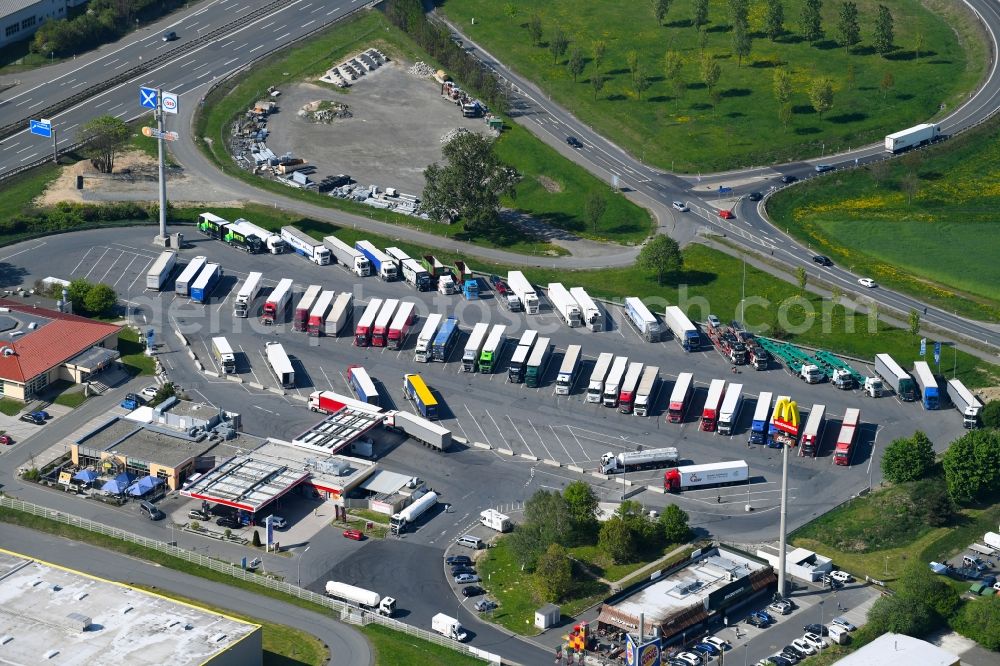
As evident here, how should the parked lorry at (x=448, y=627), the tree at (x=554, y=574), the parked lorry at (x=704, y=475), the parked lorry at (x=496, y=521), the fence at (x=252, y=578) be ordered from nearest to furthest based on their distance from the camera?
the fence at (x=252, y=578), the parked lorry at (x=448, y=627), the tree at (x=554, y=574), the parked lorry at (x=496, y=521), the parked lorry at (x=704, y=475)

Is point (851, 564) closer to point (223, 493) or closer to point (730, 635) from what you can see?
point (730, 635)

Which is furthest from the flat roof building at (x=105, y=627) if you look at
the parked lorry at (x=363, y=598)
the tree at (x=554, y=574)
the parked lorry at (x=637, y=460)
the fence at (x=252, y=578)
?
the parked lorry at (x=637, y=460)

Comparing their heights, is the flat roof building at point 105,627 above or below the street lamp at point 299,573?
above

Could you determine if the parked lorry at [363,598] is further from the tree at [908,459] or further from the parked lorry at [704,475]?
the tree at [908,459]

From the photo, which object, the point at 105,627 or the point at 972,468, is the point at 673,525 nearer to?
the point at 972,468

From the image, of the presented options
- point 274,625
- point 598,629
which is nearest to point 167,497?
point 274,625

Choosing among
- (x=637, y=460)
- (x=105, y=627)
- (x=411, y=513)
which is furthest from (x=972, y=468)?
(x=105, y=627)
